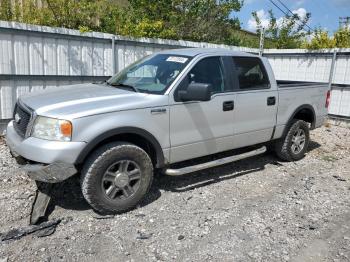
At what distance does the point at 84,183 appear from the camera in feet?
12.5

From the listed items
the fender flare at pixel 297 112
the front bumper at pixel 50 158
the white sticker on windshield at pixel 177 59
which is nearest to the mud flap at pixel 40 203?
the front bumper at pixel 50 158

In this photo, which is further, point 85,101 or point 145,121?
point 145,121

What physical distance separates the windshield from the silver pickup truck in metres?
0.01

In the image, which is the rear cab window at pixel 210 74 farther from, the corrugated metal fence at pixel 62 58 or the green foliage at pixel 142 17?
the green foliage at pixel 142 17

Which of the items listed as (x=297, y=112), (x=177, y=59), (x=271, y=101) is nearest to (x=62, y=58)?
(x=177, y=59)

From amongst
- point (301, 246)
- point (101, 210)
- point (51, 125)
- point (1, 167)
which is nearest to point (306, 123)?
point (301, 246)

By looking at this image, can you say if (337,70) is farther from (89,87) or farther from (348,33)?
(89,87)

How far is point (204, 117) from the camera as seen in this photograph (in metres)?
4.61

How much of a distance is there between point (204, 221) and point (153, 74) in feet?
6.60

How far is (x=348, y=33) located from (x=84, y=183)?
9397mm

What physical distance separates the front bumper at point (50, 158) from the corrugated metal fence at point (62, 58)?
143 inches

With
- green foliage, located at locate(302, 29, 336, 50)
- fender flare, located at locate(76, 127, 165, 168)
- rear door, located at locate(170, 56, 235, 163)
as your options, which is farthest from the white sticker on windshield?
green foliage, located at locate(302, 29, 336, 50)

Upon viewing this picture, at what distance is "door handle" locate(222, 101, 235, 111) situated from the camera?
4.80 metres

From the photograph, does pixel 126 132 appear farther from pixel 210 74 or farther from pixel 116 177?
pixel 210 74
